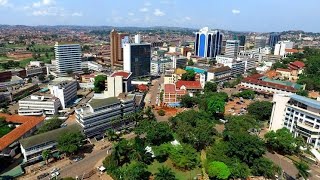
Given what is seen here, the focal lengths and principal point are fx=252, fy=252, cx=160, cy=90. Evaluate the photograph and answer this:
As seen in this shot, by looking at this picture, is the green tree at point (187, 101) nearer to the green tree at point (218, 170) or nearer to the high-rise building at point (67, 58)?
the green tree at point (218, 170)

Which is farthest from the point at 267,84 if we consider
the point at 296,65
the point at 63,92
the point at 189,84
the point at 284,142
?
the point at 63,92

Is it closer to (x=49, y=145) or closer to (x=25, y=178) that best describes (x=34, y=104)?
(x=49, y=145)

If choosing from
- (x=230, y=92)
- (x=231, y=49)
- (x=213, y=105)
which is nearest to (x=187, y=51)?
(x=231, y=49)

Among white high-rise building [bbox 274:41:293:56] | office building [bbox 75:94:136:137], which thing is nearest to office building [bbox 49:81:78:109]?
office building [bbox 75:94:136:137]

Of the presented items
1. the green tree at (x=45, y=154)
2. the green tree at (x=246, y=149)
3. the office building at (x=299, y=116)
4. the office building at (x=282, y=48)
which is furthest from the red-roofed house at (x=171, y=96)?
the office building at (x=282, y=48)

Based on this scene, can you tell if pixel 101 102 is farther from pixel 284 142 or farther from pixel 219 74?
pixel 219 74

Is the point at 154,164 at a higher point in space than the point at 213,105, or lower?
lower
